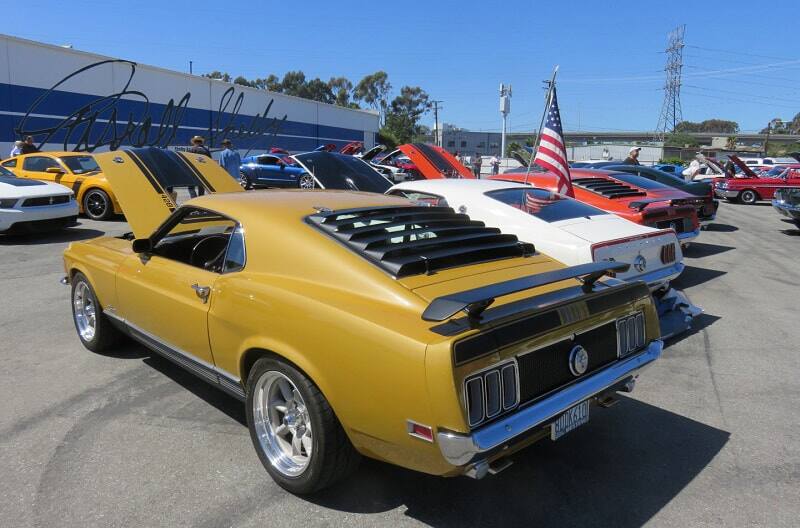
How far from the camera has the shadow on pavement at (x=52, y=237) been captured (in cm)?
1009

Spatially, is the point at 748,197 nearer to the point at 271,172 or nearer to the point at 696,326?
the point at 271,172

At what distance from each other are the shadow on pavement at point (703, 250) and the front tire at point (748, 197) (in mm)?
12109

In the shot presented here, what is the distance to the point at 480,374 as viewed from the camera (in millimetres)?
2316

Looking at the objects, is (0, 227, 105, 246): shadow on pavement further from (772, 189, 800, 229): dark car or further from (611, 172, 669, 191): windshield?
(772, 189, 800, 229): dark car

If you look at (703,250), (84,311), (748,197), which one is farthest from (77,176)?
(748,197)

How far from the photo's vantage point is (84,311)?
502cm

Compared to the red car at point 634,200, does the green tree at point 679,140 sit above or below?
above

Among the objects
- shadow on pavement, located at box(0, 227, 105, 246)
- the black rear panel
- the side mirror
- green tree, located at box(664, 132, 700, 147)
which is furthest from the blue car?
green tree, located at box(664, 132, 700, 147)

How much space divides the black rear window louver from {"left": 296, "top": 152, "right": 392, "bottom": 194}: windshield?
4.43m

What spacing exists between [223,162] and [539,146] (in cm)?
841

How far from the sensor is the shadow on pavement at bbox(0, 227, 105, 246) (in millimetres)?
10094

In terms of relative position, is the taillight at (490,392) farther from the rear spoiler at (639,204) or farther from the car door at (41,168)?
the car door at (41,168)

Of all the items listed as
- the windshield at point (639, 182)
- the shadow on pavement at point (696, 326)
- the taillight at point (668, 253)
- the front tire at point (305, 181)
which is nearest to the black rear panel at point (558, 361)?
the shadow on pavement at point (696, 326)
